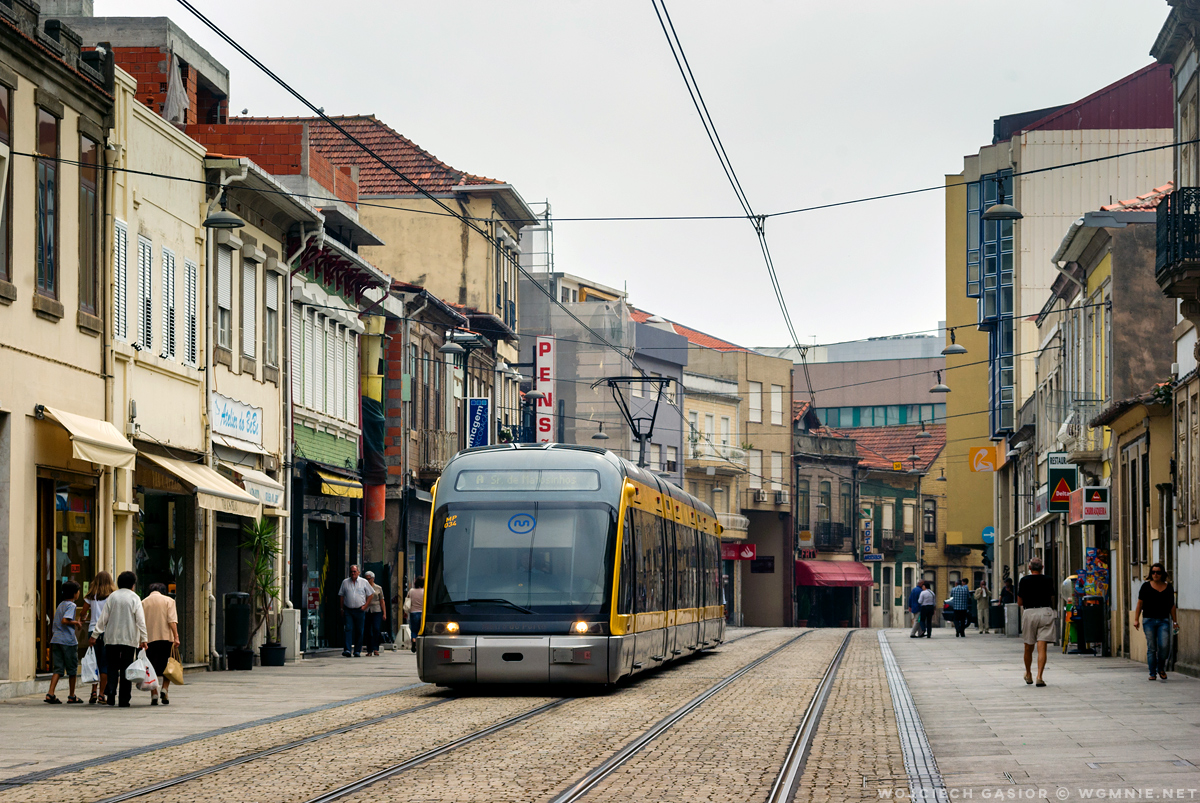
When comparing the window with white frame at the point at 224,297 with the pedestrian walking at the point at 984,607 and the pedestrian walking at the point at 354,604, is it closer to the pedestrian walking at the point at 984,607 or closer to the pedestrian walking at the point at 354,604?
the pedestrian walking at the point at 354,604

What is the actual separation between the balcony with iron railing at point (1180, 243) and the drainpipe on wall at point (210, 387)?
13.7 meters

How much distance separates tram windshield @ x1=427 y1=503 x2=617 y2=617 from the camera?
2055 centimetres

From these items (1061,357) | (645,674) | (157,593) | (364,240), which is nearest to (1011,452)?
(1061,357)

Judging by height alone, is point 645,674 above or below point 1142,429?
below

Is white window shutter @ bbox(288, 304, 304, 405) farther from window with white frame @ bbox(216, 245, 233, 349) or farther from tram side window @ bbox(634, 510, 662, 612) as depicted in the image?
tram side window @ bbox(634, 510, 662, 612)

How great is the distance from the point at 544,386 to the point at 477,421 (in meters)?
9.91

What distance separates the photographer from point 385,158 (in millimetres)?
54656

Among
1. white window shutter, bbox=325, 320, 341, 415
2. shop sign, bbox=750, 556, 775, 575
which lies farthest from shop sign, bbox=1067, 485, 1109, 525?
shop sign, bbox=750, 556, 775, 575

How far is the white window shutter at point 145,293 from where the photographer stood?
82.9ft

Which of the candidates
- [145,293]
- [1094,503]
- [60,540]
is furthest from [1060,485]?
[60,540]

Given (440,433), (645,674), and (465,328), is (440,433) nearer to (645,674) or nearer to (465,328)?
(465,328)

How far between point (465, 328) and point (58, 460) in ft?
80.0

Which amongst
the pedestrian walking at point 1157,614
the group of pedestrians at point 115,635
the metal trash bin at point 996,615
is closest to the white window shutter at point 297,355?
the group of pedestrians at point 115,635

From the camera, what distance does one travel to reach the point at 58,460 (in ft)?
73.4
